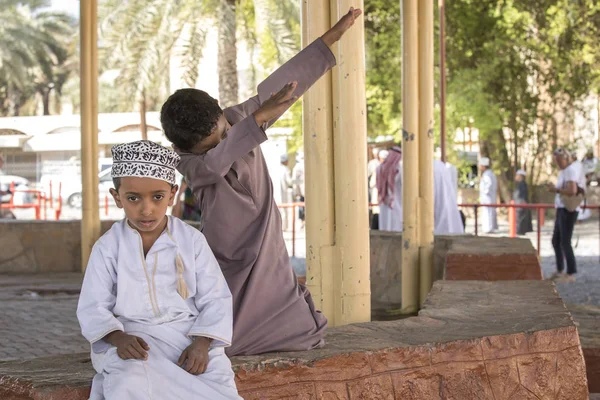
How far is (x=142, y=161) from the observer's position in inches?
130

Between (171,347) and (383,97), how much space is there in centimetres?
2329

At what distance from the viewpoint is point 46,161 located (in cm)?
3441

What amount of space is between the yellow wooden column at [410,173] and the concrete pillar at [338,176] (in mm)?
3279

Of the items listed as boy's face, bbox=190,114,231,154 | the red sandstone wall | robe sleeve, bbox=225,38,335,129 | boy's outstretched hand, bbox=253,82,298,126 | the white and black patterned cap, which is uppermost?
robe sleeve, bbox=225,38,335,129

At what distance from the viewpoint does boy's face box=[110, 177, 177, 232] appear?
131 inches

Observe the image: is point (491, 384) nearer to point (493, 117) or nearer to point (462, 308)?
point (462, 308)

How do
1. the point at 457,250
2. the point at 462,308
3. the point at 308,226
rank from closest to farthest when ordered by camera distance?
the point at 462,308 → the point at 308,226 → the point at 457,250

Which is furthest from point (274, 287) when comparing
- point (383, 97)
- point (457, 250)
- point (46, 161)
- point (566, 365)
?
point (46, 161)

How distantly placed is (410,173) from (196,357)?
5718mm

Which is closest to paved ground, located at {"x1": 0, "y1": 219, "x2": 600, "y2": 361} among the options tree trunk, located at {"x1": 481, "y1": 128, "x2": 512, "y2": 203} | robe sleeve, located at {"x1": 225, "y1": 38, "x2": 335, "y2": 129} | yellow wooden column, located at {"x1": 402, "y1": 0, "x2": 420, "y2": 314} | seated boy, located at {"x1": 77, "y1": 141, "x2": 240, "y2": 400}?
yellow wooden column, located at {"x1": 402, "y1": 0, "x2": 420, "y2": 314}

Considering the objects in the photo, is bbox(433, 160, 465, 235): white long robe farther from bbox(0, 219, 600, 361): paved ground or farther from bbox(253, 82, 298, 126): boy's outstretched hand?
bbox(253, 82, 298, 126): boy's outstretched hand

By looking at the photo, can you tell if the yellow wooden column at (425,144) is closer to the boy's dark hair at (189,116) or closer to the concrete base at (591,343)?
the concrete base at (591,343)

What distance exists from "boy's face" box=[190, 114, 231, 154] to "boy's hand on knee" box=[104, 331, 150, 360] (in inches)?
36.9

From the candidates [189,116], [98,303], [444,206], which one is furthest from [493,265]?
[444,206]
